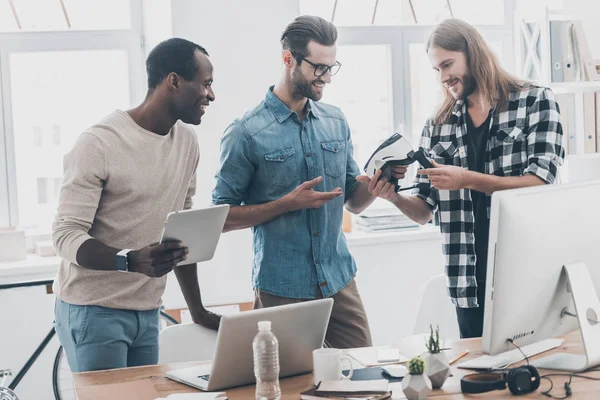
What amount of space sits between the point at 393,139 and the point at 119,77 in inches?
85.2

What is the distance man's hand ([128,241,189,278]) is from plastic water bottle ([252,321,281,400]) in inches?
18.5

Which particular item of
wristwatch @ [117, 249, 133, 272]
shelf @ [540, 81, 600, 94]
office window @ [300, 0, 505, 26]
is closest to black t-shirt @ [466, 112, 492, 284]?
wristwatch @ [117, 249, 133, 272]

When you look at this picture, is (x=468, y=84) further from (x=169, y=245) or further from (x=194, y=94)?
(x=169, y=245)

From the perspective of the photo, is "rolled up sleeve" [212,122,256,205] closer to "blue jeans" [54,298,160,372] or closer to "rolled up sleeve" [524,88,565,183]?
"blue jeans" [54,298,160,372]

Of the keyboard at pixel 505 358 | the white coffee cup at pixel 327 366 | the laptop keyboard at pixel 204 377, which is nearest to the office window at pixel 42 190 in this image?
the laptop keyboard at pixel 204 377

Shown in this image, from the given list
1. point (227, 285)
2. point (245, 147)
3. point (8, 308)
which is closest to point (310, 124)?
point (245, 147)

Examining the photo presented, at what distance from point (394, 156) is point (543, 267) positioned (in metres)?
0.84

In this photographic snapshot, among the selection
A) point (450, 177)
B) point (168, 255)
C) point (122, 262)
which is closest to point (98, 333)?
point (122, 262)

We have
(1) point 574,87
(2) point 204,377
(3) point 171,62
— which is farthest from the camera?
(1) point 574,87

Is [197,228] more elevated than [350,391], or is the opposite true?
[197,228]

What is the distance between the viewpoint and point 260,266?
262cm

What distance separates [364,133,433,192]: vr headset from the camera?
99.7 inches

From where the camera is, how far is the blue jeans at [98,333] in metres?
2.22

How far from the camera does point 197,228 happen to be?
2.10 m
